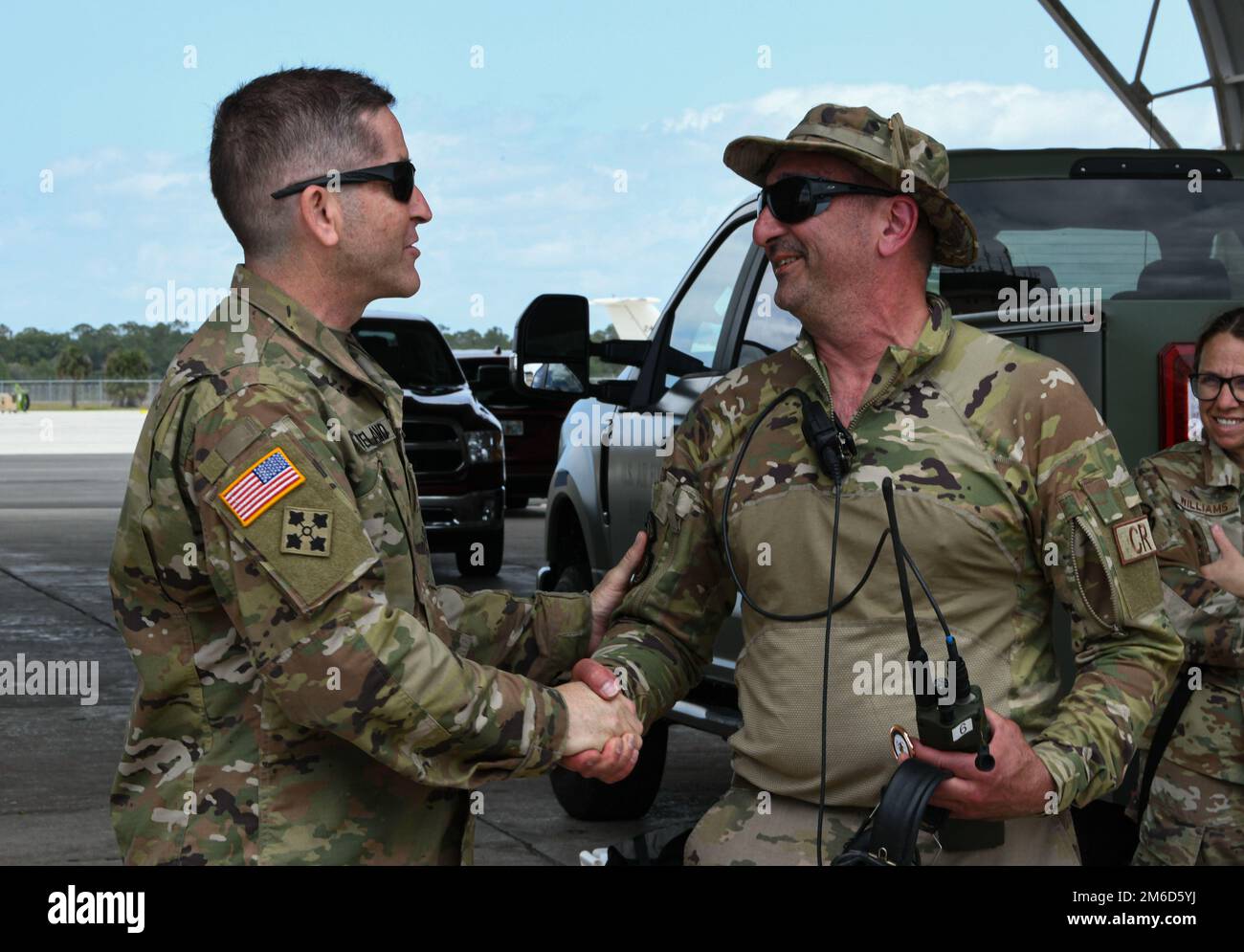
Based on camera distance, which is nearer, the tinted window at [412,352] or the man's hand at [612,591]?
the man's hand at [612,591]

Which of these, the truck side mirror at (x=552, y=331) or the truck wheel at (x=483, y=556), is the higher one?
the truck side mirror at (x=552, y=331)

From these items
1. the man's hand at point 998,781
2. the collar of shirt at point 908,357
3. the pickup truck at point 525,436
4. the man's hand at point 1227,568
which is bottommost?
the pickup truck at point 525,436

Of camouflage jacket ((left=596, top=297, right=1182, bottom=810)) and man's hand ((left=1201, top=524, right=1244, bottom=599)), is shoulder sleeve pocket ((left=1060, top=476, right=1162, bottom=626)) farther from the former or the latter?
man's hand ((left=1201, top=524, right=1244, bottom=599))

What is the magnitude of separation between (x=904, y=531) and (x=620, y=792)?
373 centimetres

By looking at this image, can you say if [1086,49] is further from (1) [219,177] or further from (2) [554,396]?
(1) [219,177]

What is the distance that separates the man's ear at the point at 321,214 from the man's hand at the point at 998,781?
1.27 meters

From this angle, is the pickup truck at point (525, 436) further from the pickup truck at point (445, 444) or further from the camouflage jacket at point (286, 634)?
the camouflage jacket at point (286, 634)

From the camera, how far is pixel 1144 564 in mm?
2875

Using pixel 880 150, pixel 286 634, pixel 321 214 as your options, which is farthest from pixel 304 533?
pixel 880 150

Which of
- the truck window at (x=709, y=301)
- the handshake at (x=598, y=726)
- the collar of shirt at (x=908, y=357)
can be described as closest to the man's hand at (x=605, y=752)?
the handshake at (x=598, y=726)

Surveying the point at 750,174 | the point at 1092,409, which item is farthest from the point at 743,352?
the point at 1092,409

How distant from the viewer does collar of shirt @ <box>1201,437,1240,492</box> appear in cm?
389

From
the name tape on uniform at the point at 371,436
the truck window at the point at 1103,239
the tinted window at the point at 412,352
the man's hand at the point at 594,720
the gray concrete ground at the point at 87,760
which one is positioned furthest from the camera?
the tinted window at the point at 412,352

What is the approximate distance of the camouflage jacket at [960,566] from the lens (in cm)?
284
